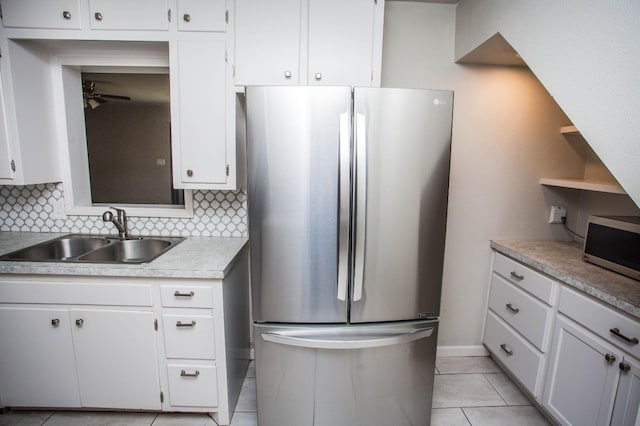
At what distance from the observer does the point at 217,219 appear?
218 centimetres

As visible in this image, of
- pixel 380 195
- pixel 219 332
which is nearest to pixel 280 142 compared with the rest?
pixel 380 195

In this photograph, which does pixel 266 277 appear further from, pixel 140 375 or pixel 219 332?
pixel 140 375

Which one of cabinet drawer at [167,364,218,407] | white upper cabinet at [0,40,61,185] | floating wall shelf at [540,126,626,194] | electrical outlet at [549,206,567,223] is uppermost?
white upper cabinet at [0,40,61,185]

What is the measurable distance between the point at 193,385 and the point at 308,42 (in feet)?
6.33

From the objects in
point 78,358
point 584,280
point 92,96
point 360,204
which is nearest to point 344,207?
point 360,204

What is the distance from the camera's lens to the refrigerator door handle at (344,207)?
4.52 ft

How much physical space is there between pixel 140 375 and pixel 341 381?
1.07 m

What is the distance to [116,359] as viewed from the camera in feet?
5.47

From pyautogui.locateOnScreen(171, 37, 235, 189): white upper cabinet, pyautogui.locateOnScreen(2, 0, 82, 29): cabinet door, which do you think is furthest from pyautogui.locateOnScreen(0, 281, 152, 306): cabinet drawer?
pyautogui.locateOnScreen(2, 0, 82, 29): cabinet door

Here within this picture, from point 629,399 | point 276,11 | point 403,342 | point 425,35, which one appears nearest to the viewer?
point 629,399

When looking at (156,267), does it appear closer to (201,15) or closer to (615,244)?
(201,15)

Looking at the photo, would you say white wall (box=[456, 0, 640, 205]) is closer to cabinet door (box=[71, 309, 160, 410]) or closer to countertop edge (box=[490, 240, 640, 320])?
countertop edge (box=[490, 240, 640, 320])

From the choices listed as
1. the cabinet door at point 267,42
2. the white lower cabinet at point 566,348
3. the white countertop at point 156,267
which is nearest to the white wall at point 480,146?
the white lower cabinet at point 566,348

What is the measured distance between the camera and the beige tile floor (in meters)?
1.74
